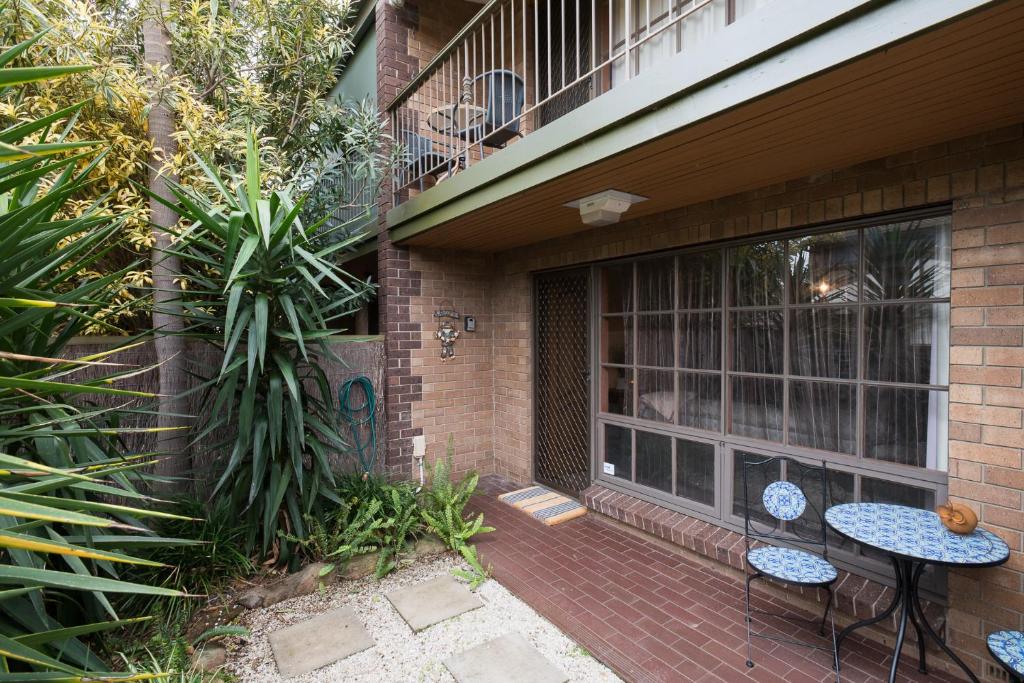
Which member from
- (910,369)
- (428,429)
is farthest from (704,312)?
(428,429)

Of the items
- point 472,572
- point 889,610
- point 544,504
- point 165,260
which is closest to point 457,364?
point 544,504

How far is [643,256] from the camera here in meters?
3.84

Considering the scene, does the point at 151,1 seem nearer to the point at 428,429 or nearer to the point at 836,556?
the point at 428,429

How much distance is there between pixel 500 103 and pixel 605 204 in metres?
1.46

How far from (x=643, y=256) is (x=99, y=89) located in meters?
3.92

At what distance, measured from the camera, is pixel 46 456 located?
1977 millimetres

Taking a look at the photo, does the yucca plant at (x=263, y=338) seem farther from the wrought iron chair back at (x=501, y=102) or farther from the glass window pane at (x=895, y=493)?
the glass window pane at (x=895, y=493)

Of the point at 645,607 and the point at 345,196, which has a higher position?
the point at 345,196

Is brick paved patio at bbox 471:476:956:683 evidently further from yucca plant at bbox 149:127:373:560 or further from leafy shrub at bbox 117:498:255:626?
leafy shrub at bbox 117:498:255:626

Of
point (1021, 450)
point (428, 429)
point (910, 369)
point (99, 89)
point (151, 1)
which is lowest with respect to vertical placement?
point (428, 429)

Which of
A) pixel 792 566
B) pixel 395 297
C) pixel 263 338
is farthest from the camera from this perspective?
pixel 395 297

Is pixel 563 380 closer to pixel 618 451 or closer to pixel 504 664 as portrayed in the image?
pixel 618 451

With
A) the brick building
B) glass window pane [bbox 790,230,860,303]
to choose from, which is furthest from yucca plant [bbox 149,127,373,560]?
glass window pane [bbox 790,230,860,303]

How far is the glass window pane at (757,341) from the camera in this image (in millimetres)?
3092
